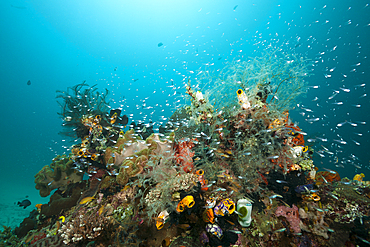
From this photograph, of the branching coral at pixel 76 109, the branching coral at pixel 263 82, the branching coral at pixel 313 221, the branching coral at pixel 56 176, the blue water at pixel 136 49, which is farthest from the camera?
the blue water at pixel 136 49

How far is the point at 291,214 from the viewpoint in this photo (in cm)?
335

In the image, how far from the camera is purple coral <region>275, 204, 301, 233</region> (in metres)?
3.24

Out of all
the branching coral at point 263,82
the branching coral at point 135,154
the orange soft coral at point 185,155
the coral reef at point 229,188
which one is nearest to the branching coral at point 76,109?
the coral reef at point 229,188

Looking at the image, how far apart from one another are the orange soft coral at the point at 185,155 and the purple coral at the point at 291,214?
2.21 metres

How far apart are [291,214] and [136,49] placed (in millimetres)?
92889

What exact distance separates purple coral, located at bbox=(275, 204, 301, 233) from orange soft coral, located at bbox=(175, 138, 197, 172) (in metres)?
2.21

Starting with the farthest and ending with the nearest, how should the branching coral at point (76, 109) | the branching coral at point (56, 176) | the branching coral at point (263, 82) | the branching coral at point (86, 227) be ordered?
the branching coral at point (76, 109)
the branching coral at point (56, 176)
the branching coral at point (263, 82)
the branching coral at point (86, 227)

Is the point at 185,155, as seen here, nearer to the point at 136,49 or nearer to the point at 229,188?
the point at 229,188

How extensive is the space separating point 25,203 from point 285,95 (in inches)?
477

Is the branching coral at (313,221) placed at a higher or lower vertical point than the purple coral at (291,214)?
lower

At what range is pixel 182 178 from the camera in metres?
3.47

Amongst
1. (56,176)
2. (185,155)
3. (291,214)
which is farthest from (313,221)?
(56,176)

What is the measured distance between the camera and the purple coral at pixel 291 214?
3243 mm

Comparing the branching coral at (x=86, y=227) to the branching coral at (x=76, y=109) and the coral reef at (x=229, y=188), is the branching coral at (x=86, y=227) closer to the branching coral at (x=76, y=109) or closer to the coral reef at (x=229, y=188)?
the coral reef at (x=229, y=188)
